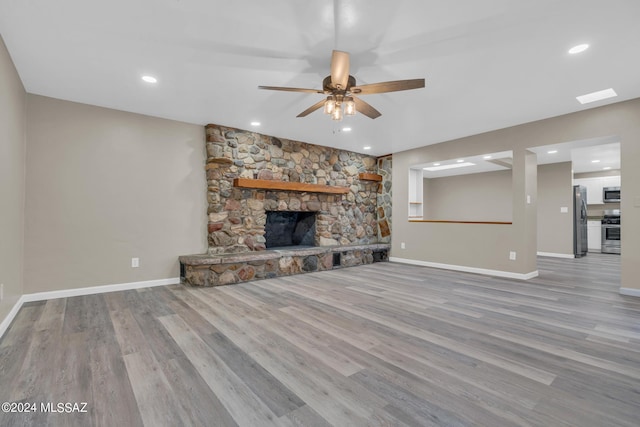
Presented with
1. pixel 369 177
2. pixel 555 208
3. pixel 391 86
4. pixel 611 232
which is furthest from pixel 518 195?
pixel 611 232

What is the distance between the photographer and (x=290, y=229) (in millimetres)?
5707

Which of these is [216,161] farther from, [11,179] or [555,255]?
[555,255]

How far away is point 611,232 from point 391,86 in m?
8.08

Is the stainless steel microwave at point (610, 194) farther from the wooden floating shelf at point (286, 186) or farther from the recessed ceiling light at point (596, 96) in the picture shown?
the wooden floating shelf at point (286, 186)

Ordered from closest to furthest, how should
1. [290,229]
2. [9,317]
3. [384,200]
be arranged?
[9,317] < [290,229] < [384,200]

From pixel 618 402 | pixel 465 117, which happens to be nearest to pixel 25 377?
pixel 618 402

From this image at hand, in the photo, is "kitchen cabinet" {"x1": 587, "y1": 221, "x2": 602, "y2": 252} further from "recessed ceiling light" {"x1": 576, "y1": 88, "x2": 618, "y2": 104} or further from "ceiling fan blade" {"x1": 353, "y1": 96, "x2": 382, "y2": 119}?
"ceiling fan blade" {"x1": 353, "y1": 96, "x2": 382, "y2": 119}

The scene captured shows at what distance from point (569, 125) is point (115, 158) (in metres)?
5.87

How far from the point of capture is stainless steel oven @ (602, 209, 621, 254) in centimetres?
677

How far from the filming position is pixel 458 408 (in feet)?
4.54

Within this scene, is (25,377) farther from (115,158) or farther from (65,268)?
(115,158)

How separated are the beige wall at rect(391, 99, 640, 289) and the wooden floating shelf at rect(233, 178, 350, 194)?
1.52 m

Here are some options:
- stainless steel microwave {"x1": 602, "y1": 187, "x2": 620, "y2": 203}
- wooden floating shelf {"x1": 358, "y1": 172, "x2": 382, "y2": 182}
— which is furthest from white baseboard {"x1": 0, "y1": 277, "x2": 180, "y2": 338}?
stainless steel microwave {"x1": 602, "y1": 187, "x2": 620, "y2": 203}

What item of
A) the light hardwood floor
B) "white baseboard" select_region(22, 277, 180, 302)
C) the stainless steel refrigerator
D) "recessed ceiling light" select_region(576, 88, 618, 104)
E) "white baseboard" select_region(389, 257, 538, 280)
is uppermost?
"recessed ceiling light" select_region(576, 88, 618, 104)
